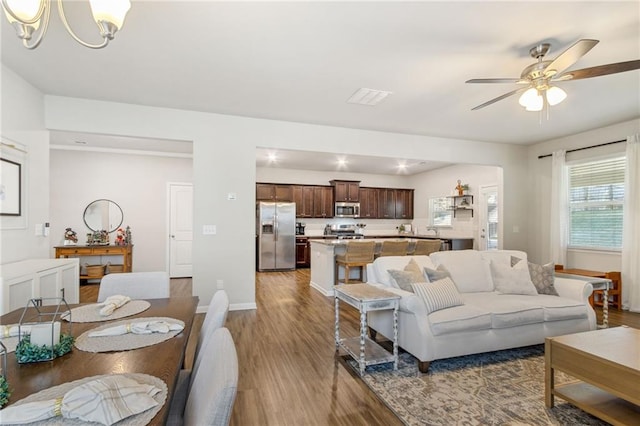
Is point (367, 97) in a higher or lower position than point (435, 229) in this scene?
higher

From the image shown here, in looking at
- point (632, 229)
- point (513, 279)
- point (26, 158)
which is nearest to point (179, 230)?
point (26, 158)

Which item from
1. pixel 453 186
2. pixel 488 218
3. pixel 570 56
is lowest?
pixel 488 218

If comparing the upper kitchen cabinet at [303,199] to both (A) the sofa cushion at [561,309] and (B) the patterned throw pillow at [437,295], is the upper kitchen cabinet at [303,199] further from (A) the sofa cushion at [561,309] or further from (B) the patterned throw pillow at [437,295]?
(A) the sofa cushion at [561,309]

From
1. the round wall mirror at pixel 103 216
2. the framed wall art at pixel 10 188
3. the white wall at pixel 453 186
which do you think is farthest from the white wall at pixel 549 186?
the round wall mirror at pixel 103 216

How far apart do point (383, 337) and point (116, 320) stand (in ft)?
8.42

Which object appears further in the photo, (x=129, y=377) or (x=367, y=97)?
(x=367, y=97)

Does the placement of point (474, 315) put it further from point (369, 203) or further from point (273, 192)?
point (369, 203)

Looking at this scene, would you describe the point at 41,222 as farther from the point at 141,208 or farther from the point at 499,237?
the point at 499,237

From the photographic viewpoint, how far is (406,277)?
3.07 metres

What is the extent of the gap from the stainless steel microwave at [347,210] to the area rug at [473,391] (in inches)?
242

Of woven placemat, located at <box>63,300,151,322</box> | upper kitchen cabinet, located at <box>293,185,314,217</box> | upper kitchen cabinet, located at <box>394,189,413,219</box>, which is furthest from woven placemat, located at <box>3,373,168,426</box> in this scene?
upper kitchen cabinet, located at <box>394,189,413,219</box>

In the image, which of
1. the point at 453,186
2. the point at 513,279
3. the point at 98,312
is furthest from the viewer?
the point at 453,186

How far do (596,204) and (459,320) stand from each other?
13.7ft

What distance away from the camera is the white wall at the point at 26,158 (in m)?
2.99
